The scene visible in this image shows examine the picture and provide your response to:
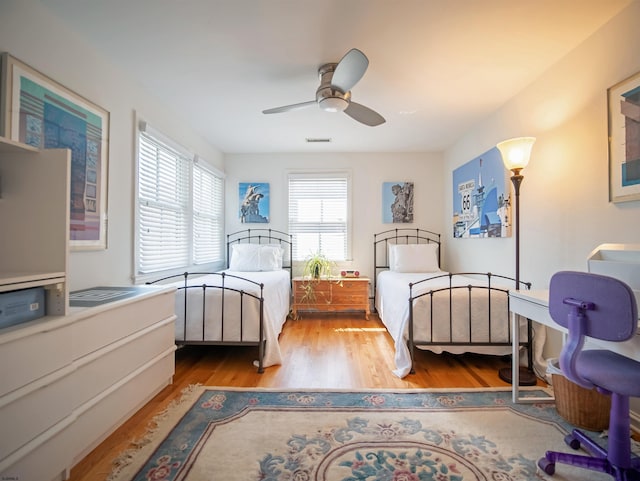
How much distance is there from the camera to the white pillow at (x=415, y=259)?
3.64 m

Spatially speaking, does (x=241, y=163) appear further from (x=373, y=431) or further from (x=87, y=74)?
(x=373, y=431)

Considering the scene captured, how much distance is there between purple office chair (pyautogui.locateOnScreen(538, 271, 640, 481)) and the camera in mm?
1028

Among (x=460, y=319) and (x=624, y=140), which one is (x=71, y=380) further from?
(x=624, y=140)

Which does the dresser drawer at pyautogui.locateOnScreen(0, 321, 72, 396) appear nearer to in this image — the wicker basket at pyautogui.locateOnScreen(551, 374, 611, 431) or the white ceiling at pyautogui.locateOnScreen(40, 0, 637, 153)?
the white ceiling at pyautogui.locateOnScreen(40, 0, 637, 153)

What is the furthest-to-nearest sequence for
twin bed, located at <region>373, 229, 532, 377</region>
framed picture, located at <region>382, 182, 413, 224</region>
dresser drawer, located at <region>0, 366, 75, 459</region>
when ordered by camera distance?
framed picture, located at <region>382, 182, 413, 224</region>
twin bed, located at <region>373, 229, 532, 377</region>
dresser drawer, located at <region>0, 366, 75, 459</region>

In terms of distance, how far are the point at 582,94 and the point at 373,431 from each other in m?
2.53

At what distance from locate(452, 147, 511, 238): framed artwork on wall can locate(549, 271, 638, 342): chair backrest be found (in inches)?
64.8

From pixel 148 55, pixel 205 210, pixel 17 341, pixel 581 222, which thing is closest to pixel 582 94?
pixel 581 222

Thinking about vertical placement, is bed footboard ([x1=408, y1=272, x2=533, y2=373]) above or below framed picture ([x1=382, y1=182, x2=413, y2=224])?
below

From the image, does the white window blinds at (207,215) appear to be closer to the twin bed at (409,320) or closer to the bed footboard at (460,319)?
the twin bed at (409,320)

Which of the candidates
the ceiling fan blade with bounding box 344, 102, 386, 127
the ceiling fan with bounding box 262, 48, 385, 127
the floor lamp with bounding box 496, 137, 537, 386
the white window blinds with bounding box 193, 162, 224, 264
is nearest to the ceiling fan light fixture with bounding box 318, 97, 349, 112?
the ceiling fan with bounding box 262, 48, 385, 127

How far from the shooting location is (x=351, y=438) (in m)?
1.49

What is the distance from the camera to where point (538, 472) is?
1.27 m

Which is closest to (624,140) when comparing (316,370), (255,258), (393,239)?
(316,370)
